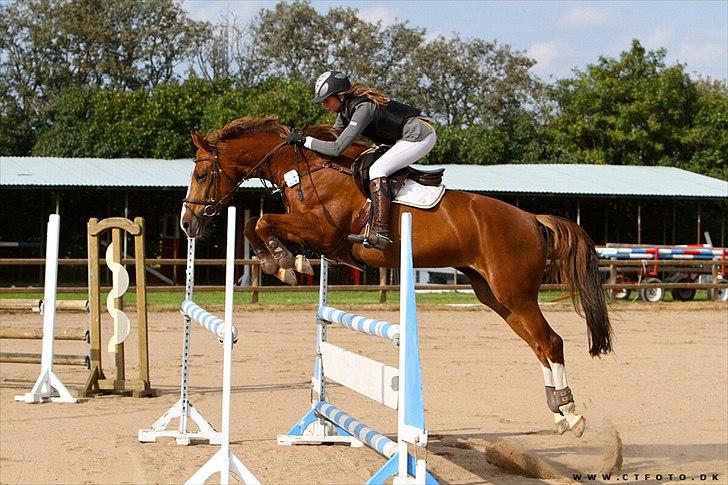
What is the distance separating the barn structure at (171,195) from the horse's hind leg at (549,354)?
17.9 meters

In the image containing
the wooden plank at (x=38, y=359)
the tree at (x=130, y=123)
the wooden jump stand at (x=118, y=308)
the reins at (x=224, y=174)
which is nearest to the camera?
the reins at (x=224, y=174)

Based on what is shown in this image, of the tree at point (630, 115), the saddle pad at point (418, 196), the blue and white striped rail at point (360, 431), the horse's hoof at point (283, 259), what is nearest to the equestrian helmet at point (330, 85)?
the saddle pad at point (418, 196)

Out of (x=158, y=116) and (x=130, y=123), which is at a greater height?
(x=158, y=116)

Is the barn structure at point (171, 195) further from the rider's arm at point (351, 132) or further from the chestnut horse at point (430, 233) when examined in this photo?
the rider's arm at point (351, 132)

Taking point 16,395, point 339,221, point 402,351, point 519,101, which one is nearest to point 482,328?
point 16,395

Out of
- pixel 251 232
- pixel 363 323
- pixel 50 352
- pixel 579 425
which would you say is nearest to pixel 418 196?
pixel 251 232

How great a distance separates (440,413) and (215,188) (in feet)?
10.6

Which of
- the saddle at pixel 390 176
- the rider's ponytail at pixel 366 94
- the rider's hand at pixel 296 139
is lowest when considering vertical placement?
the saddle at pixel 390 176

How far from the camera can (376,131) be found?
23.3ft

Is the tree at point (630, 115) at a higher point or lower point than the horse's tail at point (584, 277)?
higher

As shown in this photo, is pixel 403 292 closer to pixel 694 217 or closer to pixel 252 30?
pixel 694 217

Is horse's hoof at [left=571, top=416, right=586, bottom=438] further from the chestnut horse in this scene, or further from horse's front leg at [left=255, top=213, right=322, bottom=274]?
horse's front leg at [left=255, top=213, right=322, bottom=274]

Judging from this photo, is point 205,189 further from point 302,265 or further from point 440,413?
point 440,413

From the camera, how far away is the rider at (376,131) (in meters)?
6.76
